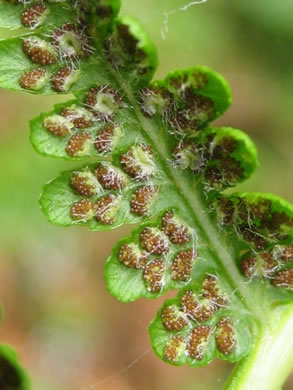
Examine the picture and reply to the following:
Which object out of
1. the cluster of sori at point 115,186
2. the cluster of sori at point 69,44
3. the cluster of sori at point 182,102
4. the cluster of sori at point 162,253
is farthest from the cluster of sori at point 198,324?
the cluster of sori at point 69,44

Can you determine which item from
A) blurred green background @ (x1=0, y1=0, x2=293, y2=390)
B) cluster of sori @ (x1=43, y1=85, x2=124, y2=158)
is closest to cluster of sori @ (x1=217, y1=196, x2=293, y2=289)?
cluster of sori @ (x1=43, y1=85, x2=124, y2=158)

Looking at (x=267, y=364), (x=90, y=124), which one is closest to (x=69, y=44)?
(x=90, y=124)

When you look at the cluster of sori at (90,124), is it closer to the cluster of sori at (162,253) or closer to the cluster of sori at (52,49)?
the cluster of sori at (52,49)

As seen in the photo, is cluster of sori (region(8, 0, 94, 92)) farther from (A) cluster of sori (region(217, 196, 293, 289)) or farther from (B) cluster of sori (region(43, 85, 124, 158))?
(A) cluster of sori (region(217, 196, 293, 289))

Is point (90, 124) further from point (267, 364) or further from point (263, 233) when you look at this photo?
point (267, 364)

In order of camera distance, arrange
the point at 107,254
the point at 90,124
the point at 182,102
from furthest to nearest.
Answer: the point at 107,254 → the point at 90,124 → the point at 182,102
